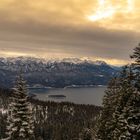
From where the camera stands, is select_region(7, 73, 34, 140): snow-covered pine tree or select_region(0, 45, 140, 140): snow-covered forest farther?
select_region(7, 73, 34, 140): snow-covered pine tree

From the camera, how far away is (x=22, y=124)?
32312 millimetres

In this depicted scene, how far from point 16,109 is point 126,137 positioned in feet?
37.0

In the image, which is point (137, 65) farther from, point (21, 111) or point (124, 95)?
point (21, 111)

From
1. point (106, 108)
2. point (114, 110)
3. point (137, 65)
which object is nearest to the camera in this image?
point (137, 65)

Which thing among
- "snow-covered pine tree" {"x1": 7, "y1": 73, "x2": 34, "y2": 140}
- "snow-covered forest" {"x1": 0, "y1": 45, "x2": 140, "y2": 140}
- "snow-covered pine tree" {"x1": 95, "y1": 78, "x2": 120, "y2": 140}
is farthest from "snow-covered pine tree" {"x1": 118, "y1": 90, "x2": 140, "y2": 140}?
"snow-covered pine tree" {"x1": 95, "y1": 78, "x2": 120, "y2": 140}

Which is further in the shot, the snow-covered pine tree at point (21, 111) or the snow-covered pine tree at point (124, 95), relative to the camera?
the snow-covered pine tree at point (21, 111)

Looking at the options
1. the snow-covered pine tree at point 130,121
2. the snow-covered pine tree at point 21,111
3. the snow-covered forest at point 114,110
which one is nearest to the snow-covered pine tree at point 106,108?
the snow-covered forest at point 114,110

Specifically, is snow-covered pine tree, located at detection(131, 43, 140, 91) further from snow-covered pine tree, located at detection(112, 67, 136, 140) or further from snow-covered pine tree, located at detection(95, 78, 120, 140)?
snow-covered pine tree, located at detection(95, 78, 120, 140)

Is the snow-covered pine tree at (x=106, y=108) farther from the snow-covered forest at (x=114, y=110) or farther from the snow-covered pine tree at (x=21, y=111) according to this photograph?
the snow-covered pine tree at (x=21, y=111)

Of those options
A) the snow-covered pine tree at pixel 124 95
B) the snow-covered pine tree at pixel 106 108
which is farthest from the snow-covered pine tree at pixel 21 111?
the snow-covered pine tree at pixel 106 108

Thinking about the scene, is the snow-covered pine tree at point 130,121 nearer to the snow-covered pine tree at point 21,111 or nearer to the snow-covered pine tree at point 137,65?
the snow-covered pine tree at point 137,65

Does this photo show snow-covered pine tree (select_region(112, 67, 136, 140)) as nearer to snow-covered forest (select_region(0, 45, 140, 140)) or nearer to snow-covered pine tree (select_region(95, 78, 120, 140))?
snow-covered forest (select_region(0, 45, 140, 140))

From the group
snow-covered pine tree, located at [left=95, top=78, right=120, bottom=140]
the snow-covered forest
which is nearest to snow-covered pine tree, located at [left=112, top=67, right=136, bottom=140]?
the snow-covered forest

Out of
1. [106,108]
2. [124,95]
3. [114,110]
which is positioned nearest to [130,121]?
[124,95]
